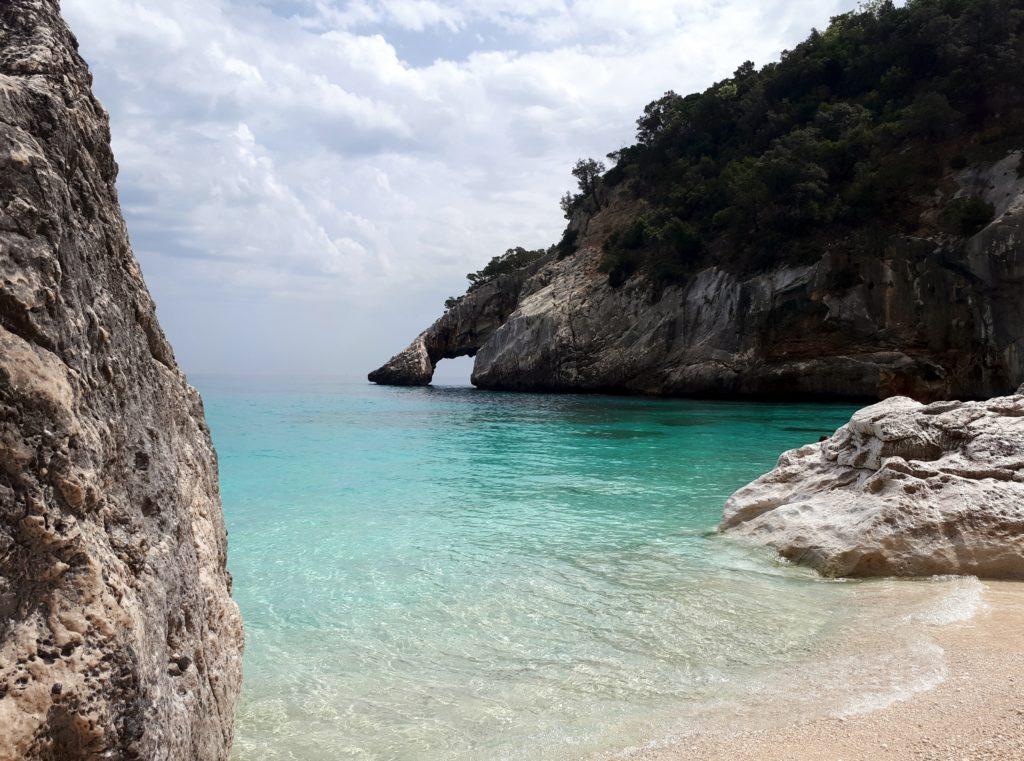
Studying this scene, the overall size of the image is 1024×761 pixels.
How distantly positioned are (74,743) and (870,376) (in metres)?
38.7

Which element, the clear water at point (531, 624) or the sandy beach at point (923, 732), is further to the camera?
the clear water at point (531, 624)

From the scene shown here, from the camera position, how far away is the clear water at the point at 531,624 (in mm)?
3779

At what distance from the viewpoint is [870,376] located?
35188 millimetres

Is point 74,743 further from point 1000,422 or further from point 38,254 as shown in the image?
point 1000,422

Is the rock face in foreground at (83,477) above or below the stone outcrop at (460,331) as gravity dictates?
below

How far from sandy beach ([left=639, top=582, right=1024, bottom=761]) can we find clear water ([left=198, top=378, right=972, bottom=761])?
0.60ft

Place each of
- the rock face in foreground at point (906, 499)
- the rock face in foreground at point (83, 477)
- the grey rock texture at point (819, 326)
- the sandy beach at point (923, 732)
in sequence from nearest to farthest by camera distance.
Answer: the rock face in foreground at point (83, 477) → the sandy beach at point (923, 732) → the rock face in foreground at point (906, 499) → the grey rock texture at point (819, 326)

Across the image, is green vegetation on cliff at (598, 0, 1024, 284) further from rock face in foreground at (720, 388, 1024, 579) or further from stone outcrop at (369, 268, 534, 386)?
rock face in foreground at (720, 388, 1024, 579)

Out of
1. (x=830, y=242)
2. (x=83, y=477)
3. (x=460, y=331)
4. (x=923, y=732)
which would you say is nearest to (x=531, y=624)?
(x=923, y=732)

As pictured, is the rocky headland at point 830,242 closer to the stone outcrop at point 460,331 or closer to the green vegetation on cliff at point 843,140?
the green vegetation on cliff at point 843,140

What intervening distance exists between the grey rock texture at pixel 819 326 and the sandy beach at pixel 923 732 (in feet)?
106

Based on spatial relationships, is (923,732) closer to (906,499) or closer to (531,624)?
(531,624)

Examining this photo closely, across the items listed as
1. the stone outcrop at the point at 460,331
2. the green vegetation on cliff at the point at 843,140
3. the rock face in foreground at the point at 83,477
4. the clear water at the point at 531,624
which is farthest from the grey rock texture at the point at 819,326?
the rock face in foreground at the point at 83,477

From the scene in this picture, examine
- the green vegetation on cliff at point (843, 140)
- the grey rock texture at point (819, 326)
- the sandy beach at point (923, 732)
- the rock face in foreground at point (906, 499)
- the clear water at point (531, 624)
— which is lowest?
the clear water at point (531, 624)
